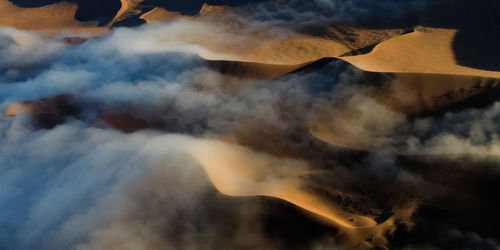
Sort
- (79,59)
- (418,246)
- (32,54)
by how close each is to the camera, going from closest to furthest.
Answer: (418,246) → (79,59) → (32,54)

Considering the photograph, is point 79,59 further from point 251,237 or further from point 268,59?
point 251,237

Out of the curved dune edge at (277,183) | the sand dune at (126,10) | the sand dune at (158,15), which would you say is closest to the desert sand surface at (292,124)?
the curved dune edge at (277,183)

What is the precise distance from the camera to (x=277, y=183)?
189 inches

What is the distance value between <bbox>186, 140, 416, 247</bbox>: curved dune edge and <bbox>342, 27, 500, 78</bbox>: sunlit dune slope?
3.52m

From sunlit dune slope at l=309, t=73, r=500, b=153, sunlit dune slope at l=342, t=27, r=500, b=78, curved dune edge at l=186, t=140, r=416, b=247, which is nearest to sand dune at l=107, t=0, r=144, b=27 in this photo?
curved dune edge at l=186, t=140, r=416, b=247

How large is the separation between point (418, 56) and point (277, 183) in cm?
604

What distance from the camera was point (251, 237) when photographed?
390cm

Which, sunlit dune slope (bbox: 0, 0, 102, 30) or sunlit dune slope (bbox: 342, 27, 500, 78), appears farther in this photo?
sunlit dune slope (bbox: 0, 0, 102, 30)

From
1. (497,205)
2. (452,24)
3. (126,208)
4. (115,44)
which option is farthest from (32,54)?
(452,24)

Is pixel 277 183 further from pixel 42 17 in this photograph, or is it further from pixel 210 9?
pixel 42 17

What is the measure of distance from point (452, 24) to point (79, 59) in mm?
13609

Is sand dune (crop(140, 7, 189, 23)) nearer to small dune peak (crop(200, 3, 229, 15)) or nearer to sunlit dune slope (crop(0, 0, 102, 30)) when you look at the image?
small dune peak (crop(200, 3, 229, 15))

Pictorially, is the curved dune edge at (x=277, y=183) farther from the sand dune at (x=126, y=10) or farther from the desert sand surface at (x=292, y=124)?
the sand dune at (x=126, y=10)

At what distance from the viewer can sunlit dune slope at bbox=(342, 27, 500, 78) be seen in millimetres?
7082
